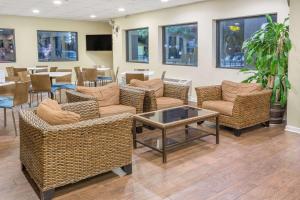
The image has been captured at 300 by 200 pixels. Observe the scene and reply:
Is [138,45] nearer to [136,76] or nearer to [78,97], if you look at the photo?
[136,76]

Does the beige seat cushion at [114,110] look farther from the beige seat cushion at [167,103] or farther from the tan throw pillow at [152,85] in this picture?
the tan throw pillow at [152,85]

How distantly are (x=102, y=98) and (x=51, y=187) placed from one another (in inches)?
89.4

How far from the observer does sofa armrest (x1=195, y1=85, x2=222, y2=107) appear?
5227 mm

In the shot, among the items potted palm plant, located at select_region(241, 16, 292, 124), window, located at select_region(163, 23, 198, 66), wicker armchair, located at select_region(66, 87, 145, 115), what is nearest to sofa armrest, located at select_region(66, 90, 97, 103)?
wicker armchair, located at select_region(66, 87, 145, 115)

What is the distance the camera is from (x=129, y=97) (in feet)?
16.1

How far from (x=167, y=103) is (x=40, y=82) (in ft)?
10.6

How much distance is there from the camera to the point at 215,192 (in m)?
2.89

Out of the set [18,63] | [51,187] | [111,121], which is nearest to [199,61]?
[111,121]

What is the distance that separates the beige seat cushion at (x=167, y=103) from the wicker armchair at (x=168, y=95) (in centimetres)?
6

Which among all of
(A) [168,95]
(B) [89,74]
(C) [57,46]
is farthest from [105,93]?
(C) [57,46]

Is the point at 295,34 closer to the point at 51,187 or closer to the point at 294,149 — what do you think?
the point at 294,149

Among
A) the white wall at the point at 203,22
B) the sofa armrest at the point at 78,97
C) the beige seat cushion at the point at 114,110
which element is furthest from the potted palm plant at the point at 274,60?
the sofa armrest at the point at 78,97

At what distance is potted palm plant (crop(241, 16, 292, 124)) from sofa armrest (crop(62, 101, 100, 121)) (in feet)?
9.83

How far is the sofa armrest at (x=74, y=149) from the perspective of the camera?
2.67 metres
